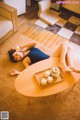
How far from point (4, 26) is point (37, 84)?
114 cm

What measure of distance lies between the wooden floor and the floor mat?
108mm

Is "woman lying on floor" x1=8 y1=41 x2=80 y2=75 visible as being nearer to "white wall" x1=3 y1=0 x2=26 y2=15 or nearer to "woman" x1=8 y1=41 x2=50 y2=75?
"woman" x1=8 y1=41 x2=50 y2=75

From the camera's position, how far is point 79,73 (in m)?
1.78

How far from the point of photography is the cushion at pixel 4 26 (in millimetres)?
2297

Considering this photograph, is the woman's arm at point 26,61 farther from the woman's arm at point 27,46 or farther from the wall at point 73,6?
the wall at point 73,6

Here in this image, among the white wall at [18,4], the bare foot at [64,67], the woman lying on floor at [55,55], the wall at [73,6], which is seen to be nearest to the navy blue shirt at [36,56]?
the woman lying on floor at [55,55]

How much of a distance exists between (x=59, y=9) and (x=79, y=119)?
7.26 ft

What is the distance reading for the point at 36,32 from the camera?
283cm

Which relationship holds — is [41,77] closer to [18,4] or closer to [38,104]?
[38,104]

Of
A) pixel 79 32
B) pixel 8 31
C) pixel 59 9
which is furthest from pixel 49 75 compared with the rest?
pixel 59 9

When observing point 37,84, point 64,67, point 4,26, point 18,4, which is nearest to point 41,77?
point 37,84

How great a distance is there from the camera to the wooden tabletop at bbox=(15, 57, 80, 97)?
161 cm

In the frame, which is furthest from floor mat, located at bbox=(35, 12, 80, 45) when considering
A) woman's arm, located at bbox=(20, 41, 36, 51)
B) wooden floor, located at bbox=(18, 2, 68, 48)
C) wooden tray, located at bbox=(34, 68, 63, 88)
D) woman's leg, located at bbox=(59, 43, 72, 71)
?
wooden tray, located at bbox=(34, 68, 63, 88)

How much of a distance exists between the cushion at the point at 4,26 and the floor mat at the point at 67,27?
760mm
